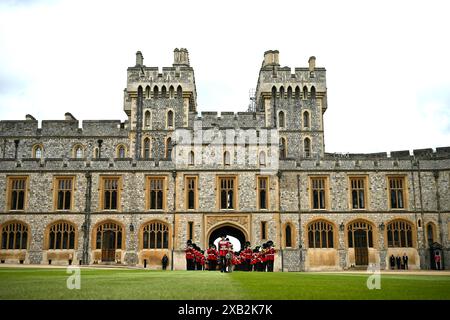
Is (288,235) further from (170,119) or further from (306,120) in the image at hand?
(170,119)

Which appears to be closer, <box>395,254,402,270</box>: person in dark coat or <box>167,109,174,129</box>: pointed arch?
<box>395,254,402,270</box>: person in dark coat

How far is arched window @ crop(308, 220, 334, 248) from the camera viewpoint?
30.2m

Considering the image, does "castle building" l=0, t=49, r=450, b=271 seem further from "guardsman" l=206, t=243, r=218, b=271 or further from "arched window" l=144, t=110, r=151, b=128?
"arched window" l=144, t=110, r=151, b=128

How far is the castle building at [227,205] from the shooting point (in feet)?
98.0

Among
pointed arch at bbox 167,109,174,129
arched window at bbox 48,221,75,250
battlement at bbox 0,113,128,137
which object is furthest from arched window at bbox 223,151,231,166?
battlement at bbox 0,113,128,137

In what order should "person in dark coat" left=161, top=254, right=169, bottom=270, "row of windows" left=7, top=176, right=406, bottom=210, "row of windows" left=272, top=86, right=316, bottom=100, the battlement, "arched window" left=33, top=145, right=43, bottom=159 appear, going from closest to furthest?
"person in dark coat" left=161, top=254, right=169, bottom=270 → "row of windows" left=7, top=176, right=406, bottom=210 → "row of windows" left=272, top=86, right=316, bottom=100 → "arched window" left=33, top=145, right=43, bottom=159 → the battlement

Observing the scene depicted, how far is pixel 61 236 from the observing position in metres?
30.2

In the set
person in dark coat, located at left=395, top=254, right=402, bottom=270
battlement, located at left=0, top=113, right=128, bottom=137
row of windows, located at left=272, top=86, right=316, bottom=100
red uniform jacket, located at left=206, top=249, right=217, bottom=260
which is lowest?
person in dark coat, located at left=395, top=254, right=402, bottom=270

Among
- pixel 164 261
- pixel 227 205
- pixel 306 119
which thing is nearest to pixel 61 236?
pixel 164 261

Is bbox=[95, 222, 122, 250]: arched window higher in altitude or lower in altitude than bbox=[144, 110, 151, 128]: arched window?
lower

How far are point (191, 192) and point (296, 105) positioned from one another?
13.5 meters

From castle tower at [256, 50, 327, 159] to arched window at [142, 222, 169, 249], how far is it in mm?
12986

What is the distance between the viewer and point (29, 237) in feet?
98.7

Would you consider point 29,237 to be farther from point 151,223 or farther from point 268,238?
point 268,238
